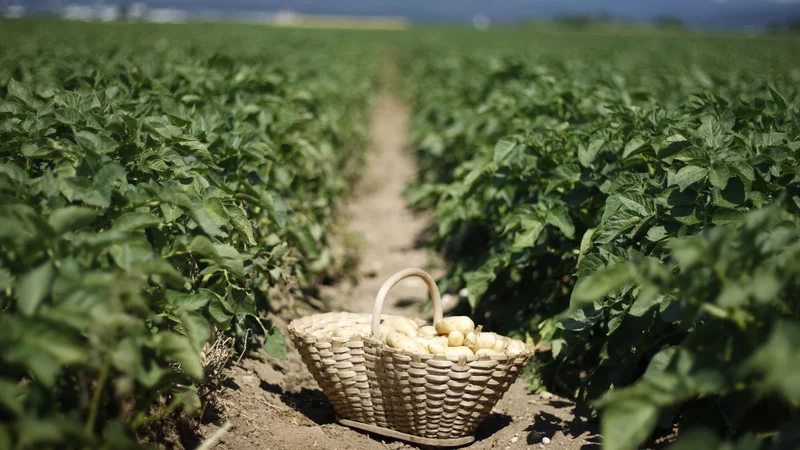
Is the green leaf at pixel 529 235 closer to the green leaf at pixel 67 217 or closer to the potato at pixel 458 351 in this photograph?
the potato at pixel 458 351

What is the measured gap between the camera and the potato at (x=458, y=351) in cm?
271

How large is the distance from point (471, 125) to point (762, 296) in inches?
171

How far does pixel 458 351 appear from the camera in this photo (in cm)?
275

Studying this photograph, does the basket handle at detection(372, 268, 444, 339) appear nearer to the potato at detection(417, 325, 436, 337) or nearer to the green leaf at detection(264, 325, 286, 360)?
the potato at detection(417, 325, 436, 337)

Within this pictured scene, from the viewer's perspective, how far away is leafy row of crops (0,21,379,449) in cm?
175

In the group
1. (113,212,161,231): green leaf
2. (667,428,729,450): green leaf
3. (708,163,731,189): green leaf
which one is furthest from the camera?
(708,163,731,189): green leaf

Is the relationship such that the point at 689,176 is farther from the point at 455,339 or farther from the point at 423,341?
the point at 423,341

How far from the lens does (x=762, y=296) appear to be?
1689mm

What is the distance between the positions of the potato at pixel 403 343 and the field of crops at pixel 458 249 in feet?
1.93

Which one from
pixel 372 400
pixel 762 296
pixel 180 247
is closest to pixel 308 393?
pixel 372 400

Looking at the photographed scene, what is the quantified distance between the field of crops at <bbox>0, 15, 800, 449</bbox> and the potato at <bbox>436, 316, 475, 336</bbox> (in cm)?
37

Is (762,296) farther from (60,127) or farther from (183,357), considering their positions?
(60,127)

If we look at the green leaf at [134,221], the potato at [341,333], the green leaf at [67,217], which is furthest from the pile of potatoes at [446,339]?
the green leaf at [67,217]

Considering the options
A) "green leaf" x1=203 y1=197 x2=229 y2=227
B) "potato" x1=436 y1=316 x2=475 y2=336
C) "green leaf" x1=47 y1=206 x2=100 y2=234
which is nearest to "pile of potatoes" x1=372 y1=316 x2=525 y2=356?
"potato" x1=436 y1=316 x2=475 y2=336
